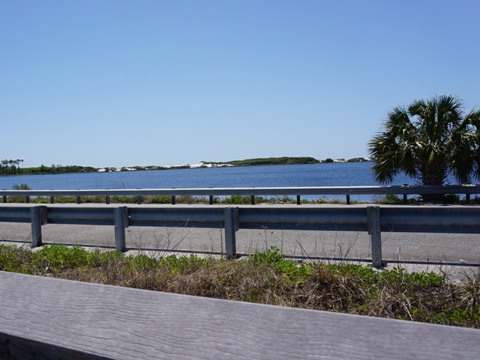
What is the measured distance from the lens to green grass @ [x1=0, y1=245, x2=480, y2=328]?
159 inches

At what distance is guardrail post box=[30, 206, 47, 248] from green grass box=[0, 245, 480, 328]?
4.30 meters

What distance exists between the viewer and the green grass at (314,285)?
13.3ft

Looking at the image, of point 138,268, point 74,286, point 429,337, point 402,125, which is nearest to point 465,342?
point 429,337

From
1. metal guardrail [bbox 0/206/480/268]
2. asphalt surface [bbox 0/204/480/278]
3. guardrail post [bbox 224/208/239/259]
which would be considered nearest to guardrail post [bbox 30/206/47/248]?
metal guardrail [bbox 0/206/480/268]

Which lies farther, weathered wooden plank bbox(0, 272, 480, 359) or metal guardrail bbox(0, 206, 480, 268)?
metal guardrail bbox(0, 206, 480, 268)

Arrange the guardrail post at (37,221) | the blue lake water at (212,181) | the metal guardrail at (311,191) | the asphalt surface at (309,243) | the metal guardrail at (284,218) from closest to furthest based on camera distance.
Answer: the metal guardrail at (284,218) < the asphalt surface at (309,243) < the guardrail post at (37,221) < the metal guardrail at (311,191) < the blue lake water at (212,181)

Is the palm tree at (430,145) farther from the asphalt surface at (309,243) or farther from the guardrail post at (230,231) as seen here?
the guardrail post at (230,231)

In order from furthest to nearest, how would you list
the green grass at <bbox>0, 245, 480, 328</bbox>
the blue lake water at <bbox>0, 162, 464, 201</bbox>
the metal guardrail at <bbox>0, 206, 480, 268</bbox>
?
the blue lake water at <bbox>0, 162, 464, 201</bbox> < the metal guardrail at <bbox>0, 206, 480, 268</bbox> < the green grass at <bbox>0, 245, 480, 328</bbox>

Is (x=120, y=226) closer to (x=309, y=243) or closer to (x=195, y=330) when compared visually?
(x=309, y=243)

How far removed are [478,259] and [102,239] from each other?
24.4ft

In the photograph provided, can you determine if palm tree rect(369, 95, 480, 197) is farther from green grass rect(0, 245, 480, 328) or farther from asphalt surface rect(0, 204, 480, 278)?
green grass rect(0, 245, 480, 328)

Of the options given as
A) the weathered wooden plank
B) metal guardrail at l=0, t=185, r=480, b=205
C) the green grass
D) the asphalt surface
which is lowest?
the asphalt surface

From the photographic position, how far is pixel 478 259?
7.40 m

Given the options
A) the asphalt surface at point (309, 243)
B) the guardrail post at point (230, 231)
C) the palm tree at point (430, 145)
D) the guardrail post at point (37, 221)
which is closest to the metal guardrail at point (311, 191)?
the palm tree at point (430, 145)
